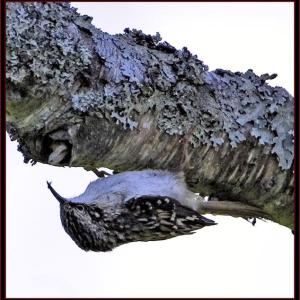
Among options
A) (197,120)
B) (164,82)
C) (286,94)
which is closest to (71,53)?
(164,82)

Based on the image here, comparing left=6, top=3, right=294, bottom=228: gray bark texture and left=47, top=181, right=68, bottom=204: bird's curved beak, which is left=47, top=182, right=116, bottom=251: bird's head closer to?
left=47, top=181, right=68, bottom=204: bird's curved beak

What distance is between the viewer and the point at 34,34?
2289 mm

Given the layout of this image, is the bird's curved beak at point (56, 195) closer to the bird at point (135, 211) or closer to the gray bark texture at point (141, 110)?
the bird at point (135, 211)

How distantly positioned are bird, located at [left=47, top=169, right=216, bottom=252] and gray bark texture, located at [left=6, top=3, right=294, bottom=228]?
0.07m

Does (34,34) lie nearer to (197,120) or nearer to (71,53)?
(71,53)

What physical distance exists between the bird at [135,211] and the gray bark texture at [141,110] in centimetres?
7

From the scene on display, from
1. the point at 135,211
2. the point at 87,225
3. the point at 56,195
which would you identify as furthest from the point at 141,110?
the point at 56,195

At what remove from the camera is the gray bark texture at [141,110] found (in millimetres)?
2320

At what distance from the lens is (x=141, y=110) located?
2518 mm

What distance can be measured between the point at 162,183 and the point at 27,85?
70 cm

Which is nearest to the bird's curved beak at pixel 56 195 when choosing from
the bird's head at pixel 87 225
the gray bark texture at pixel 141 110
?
the bird's head at pixel 87 225

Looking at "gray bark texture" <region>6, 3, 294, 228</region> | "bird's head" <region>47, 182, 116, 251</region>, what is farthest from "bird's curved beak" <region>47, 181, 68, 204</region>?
"gray bark texture" <region>6, 3, 294, 228</region>

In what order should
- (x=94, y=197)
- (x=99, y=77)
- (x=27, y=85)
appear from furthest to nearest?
1. (x=94, y=197)
2. (x=99, y=77)
3. (x=27, y=85)

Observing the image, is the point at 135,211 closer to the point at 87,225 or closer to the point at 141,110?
the point at 87,225
